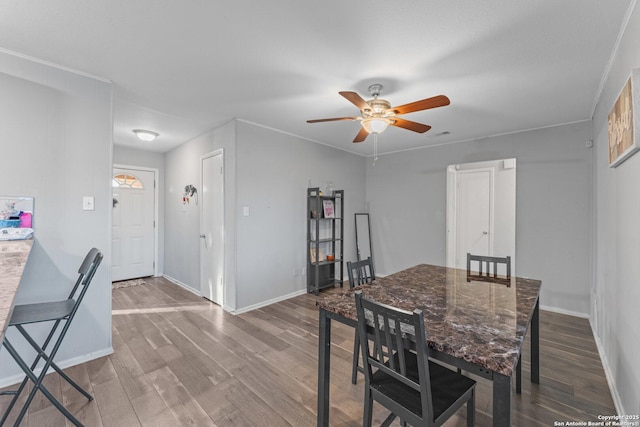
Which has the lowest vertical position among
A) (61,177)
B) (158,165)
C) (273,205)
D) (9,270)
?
(9,270)

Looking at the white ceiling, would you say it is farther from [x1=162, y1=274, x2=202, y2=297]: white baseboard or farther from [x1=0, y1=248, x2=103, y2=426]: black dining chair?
[x1=162, y1=274, x2=202, y2=297]: white baseboard

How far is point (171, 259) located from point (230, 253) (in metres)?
2.11

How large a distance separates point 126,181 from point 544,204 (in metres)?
6.39

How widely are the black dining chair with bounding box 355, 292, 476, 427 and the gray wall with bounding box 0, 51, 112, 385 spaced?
92.7 inches

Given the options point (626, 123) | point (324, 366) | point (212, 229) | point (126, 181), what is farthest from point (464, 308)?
point (126, 181)

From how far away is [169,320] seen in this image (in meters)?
3.22

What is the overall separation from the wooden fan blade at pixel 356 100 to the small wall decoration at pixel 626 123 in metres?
1.43

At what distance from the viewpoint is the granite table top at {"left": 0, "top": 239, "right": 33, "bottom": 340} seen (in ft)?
3.03

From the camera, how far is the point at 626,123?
1.57 meters

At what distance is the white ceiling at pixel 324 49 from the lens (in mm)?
1609

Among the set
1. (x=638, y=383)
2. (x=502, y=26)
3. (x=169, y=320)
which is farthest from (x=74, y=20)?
(x=638, y=383)

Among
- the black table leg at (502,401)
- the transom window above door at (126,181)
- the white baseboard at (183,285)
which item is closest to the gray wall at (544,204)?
the black table leg at (502,401)

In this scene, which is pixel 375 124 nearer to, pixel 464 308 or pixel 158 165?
pixel 464 308

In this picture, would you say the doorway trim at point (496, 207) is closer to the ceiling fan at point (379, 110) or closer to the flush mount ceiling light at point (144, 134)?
the ceiling fan at point (379, 110)
